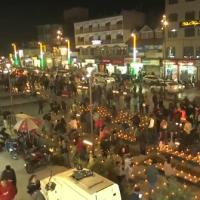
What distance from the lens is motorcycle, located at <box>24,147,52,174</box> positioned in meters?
14.9

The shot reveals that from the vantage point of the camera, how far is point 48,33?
9325 cm

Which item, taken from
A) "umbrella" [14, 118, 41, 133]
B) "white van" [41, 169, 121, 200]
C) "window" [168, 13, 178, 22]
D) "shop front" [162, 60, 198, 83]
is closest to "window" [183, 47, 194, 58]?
"shop front" [162, 60, 198, 83]

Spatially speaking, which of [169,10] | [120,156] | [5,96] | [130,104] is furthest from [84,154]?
[169,10]

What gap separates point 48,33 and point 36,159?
81.1 metres

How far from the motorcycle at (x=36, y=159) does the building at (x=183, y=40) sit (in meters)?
31.5

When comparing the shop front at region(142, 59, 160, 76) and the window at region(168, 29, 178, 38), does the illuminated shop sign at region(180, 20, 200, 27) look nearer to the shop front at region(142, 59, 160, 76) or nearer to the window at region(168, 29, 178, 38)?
the window at region(168, 29, 178, 38)

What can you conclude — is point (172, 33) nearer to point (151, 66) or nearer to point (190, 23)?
point (190, 23)

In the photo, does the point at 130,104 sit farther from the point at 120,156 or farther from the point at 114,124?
the point at 120,156

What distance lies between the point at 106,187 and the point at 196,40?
1505 inches

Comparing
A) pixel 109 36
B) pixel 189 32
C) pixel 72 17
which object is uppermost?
pixel 72 17

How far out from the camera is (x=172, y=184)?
984 cm

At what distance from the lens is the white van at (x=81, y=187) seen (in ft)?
30.5

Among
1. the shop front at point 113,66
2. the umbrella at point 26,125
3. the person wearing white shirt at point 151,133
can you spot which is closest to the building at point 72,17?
the shop front at point 113,66

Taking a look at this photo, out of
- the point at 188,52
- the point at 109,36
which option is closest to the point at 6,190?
the point at 188,52
